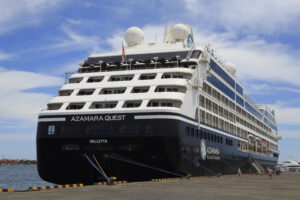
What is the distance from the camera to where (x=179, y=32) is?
44.2 m

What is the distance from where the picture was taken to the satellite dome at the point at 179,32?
44188 mm

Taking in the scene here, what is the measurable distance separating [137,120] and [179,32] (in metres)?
19.6

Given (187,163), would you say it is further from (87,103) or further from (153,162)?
(87,103)

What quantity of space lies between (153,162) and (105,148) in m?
3.76

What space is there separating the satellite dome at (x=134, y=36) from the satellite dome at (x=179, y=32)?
4.11m

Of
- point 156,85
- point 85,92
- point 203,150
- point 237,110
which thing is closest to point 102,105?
point 85,92

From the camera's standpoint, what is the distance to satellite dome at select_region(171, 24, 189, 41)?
44.2m

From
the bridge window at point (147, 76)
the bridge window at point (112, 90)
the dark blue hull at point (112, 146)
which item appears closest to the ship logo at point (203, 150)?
the dark blue hull at point (112, 146)

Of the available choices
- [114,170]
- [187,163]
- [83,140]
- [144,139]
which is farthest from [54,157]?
[187,163]

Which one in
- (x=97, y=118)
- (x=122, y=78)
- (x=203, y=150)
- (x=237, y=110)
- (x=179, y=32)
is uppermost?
(x=179, y=32)

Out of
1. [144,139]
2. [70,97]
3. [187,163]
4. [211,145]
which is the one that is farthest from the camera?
[211,145]

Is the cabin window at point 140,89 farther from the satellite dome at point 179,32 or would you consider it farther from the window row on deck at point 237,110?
the satellite dome at point 179,32

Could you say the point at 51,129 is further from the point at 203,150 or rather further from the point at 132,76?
the point at 203,150

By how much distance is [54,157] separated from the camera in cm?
2856
